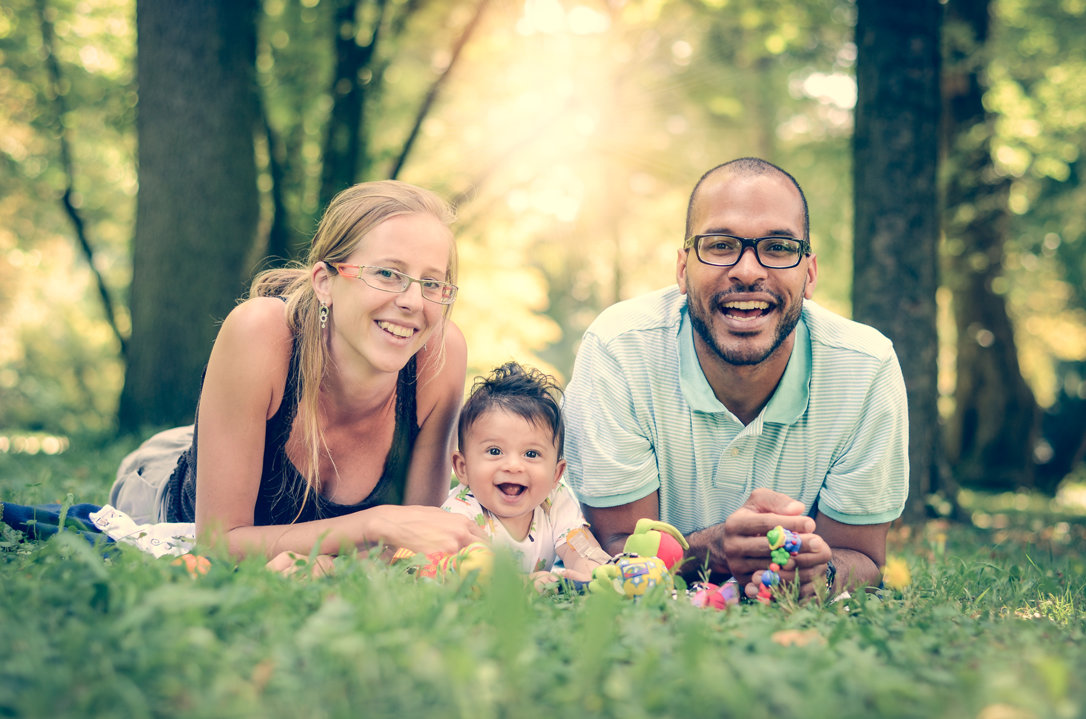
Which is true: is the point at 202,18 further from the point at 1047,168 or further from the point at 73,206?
the point at 1047,168

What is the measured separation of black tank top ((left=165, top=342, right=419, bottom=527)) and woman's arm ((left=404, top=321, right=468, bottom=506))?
0.04 metres

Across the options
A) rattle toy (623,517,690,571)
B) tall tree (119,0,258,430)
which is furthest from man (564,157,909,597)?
tall tree (119,0,258,430)

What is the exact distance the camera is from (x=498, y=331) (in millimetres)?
15625

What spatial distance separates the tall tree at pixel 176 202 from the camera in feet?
23.3

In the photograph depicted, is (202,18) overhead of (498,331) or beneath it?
overhead

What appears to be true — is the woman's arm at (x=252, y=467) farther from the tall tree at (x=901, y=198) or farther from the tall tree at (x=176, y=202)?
the tall tree at (x=176, y=202)

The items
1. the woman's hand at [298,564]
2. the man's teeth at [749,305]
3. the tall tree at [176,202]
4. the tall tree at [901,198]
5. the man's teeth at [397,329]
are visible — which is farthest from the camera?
the tall tree at [176,202]

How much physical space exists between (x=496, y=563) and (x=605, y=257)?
2063 cm

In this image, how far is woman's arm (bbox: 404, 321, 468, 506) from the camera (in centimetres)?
371

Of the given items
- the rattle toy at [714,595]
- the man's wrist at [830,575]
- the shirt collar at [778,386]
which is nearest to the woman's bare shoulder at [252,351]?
the shirt collar at [778,386]

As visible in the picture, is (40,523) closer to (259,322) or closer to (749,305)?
(259,322)

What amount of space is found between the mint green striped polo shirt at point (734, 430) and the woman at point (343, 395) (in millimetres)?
673

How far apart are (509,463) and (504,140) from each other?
382 inches

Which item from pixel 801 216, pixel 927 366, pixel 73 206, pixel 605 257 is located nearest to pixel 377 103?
pixel 73 206
